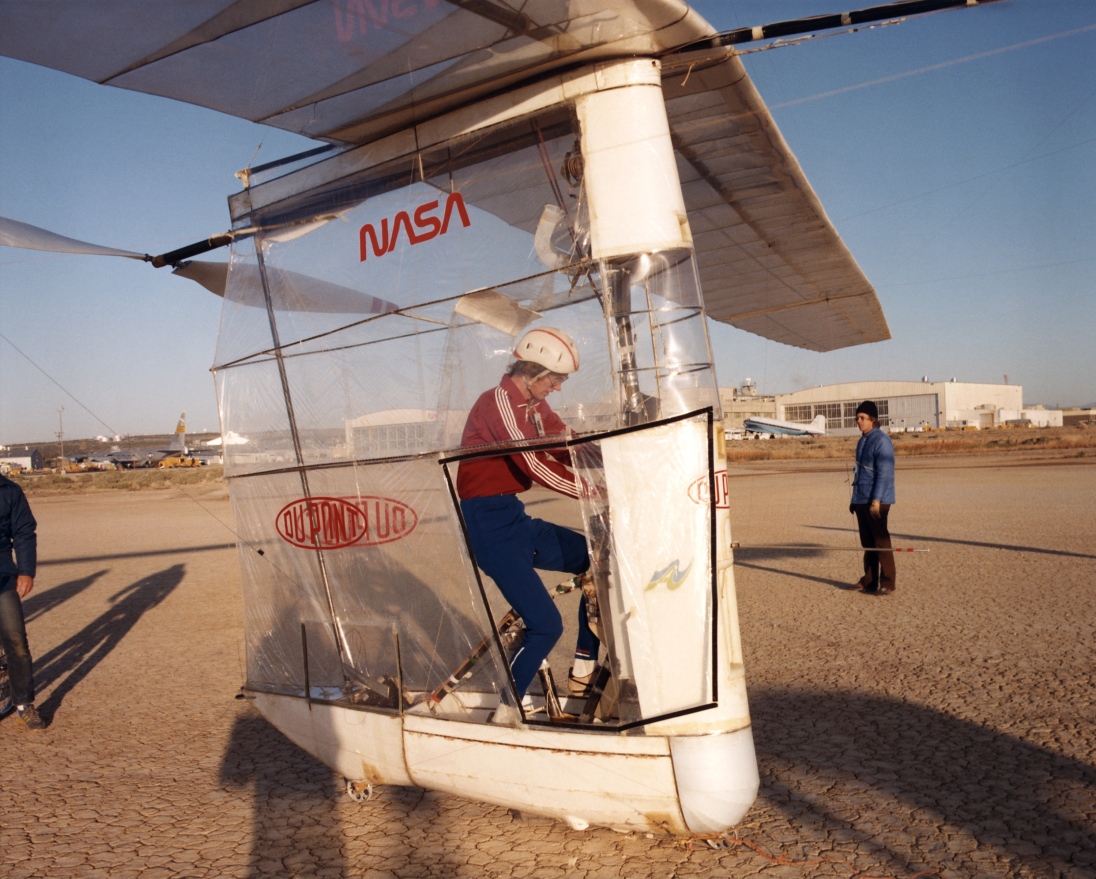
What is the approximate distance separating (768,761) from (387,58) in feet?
13.3

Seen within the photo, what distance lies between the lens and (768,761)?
464 cm

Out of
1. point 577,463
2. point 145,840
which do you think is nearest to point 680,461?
point 577,463

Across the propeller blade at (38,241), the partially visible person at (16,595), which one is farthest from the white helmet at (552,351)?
the partially visible person at (16,595)

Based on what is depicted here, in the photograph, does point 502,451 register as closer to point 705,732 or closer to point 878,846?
point 705,732

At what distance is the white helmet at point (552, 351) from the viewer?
3.73m

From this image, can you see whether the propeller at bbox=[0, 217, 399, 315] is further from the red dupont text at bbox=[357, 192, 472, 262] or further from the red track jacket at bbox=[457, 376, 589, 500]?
the red track jacket at bbox=[457, 376, 589, 500]

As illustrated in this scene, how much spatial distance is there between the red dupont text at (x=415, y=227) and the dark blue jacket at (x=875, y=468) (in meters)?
6.25

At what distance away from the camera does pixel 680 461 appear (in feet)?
11.4

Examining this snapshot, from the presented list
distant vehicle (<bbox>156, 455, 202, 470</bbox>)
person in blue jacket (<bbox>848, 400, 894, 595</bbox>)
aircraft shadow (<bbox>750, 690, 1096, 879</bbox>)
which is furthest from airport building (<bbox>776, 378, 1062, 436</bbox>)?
aircraft shadow (<bbox>750, 690, 1096, 879</bbox>)

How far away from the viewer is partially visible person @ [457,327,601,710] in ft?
12.2

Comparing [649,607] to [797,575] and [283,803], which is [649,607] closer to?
[283,803]

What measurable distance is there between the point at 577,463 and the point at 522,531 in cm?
56

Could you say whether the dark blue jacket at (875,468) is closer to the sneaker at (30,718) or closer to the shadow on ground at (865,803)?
the shadow on ground at (865,803)

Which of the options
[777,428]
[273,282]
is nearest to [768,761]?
[273,282]
